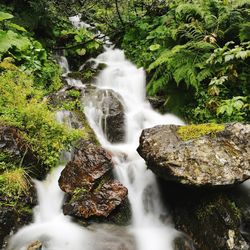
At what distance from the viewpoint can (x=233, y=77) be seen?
235 inches

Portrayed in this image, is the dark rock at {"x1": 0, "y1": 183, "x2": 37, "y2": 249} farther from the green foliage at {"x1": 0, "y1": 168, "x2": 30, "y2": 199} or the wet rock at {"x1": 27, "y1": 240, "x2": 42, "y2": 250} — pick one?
the wet rock at {"x1": 27, "y1": 240, "x2": 42, "y2": 250}

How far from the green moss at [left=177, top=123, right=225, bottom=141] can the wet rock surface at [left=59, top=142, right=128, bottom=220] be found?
117 centimetres

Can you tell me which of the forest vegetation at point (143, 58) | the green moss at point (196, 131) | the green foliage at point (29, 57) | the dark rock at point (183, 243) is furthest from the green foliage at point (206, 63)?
the green foliage at point (29, 57)

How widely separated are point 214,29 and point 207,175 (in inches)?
156

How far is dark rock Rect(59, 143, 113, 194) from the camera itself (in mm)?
4539

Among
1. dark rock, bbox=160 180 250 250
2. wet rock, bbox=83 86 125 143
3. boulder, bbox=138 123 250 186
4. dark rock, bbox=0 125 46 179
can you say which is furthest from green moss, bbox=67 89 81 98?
dark rock, bbox=160 180 250 250

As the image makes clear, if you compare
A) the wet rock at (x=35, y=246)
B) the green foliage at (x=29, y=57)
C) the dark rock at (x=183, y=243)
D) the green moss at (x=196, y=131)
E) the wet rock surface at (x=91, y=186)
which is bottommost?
the dark rock at (x=183, y=243)

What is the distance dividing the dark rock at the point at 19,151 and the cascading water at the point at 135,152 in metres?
1.25

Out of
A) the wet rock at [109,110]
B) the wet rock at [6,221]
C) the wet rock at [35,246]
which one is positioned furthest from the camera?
the wet rock at [109,110]

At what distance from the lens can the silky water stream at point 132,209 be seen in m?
3.96

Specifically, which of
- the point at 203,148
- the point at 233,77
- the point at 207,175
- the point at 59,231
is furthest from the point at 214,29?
the point at 59,231

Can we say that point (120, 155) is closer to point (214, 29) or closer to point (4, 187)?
point (4, 187)

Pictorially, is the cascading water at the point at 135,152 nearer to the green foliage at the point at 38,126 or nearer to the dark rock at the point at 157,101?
the dark rock at the point at 157,101

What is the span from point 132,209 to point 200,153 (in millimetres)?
1337
